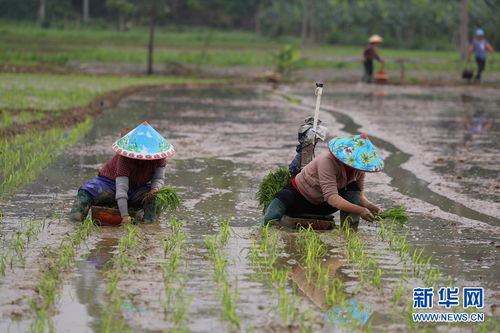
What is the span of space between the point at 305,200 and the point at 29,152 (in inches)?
207

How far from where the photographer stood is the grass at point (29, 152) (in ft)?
31.9

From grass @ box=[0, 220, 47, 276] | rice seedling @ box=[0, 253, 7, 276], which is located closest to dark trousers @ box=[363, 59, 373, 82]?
grass @ box=[0, 220, 47, 276]

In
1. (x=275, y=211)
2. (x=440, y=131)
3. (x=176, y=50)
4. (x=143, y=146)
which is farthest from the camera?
(x=176, y=50)

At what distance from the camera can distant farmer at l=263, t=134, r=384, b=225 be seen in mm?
7168

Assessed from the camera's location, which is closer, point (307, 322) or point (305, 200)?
point (307, 322)

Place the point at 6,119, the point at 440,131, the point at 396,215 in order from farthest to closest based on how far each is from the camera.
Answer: the point at 440,131 → the point at 6,119 → the point at 396,215

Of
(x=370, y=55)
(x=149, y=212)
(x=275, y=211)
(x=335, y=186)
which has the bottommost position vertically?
(x=370, y=55)

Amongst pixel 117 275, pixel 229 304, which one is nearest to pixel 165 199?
pixel 117 275

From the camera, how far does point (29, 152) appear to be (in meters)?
11.8

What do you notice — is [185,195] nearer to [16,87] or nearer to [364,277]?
[364,277]

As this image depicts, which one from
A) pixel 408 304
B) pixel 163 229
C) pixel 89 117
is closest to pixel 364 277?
pixel 408 304

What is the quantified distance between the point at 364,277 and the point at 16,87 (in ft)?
55.7

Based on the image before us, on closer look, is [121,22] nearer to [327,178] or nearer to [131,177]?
[131,177]

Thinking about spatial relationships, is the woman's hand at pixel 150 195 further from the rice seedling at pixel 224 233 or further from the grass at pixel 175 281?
the rice seedling at pixel 224 233
